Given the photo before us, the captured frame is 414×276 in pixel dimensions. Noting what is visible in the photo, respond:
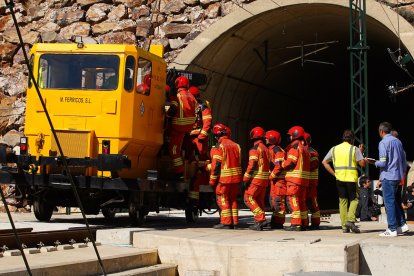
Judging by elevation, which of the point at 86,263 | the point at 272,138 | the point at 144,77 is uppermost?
the point at 144,77

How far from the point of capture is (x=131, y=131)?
12.6 meters

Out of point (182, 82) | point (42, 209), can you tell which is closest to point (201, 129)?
point (182, 82)

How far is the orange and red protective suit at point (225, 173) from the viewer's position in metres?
12.8

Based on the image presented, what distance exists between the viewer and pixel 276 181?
13234mm

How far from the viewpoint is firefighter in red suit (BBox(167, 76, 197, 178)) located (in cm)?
1348

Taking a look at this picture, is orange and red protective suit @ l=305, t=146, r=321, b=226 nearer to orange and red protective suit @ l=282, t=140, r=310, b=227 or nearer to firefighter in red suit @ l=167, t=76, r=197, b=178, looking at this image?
orange and red protective suit @ l=282, t=140, r=310, b=227

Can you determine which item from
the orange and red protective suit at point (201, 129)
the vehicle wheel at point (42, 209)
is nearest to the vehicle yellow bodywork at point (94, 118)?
the orange and red protective suit at point (201, 129)

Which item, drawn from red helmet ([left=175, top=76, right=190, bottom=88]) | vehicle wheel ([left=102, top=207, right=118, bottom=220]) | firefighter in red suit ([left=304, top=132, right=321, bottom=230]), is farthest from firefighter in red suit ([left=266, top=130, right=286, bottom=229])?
vehicle wheel ([left=102, top=207, right=118, bottom=220])

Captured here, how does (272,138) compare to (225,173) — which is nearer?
(225,173)

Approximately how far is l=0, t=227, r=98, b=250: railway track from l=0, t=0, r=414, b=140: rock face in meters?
8.55

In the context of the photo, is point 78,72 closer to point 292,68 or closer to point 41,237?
point 41,237

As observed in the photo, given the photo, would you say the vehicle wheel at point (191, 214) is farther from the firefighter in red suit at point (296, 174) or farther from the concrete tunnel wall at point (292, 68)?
the concrete tunnel wall at point (292, 68)

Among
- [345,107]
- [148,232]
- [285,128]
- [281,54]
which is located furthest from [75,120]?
[345,107]

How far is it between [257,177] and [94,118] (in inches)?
104
